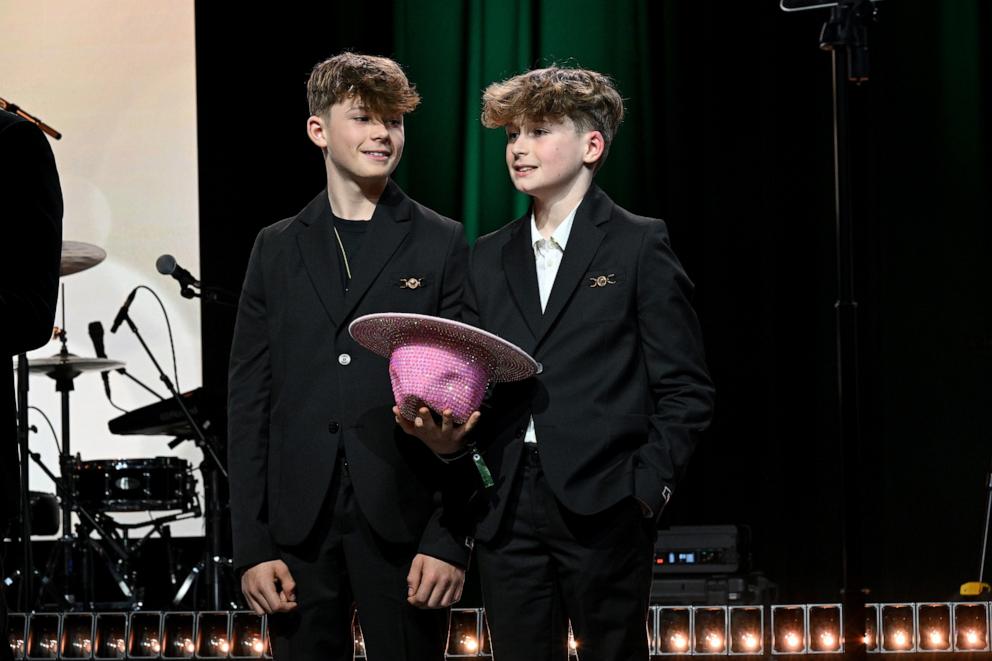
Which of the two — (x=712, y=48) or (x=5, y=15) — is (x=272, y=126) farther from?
(x=712, y=48)

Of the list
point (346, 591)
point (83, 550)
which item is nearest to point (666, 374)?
point (346, 591)

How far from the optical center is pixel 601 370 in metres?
2.31

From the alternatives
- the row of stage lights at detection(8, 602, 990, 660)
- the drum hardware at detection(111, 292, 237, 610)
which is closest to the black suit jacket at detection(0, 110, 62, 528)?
the row of stage lights at detection(8, 602, 990, 660)

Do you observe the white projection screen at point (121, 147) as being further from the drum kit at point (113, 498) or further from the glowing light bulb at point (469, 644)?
the glowing light bulb at point (469, 644)

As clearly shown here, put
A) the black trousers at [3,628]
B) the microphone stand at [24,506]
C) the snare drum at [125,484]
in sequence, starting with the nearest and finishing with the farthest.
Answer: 1. the black trousers at [3,628]
2. the microphone stand at [24,506]
3. the snare drum at [125,484]

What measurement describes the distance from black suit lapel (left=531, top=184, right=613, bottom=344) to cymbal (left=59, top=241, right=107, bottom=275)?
3050mm

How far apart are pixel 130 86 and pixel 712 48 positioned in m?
2.53

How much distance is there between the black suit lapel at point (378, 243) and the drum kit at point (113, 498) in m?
2.62

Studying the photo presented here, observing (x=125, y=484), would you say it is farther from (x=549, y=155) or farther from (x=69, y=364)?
(x=549, y=155)

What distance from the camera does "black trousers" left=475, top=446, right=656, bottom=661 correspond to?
223 centimetres

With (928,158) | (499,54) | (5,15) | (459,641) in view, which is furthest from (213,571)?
(928,158)

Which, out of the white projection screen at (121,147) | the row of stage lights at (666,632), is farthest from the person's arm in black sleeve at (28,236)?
the white projection screen at (121,147)

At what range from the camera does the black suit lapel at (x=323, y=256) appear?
231 centimetres

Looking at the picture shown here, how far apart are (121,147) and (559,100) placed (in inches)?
141
